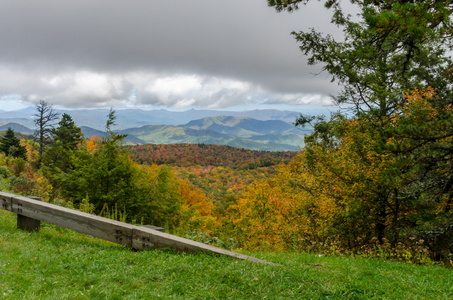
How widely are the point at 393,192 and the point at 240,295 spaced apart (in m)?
9.13

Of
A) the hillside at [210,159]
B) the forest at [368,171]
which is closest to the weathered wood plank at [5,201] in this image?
the forest at [368,171]

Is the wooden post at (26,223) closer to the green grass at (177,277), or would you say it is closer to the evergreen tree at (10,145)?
the green grass at (177,277)

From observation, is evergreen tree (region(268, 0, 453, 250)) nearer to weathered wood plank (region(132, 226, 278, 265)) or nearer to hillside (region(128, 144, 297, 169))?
weathered wood plank (region(132, 226, 278, 265))

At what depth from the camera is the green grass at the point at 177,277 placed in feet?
11.4

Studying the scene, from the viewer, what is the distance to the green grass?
3.48m

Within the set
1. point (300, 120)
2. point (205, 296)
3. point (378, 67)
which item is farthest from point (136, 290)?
point (300, 120)

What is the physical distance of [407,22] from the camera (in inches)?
157

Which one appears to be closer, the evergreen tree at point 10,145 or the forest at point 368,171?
the forest at point 368,171

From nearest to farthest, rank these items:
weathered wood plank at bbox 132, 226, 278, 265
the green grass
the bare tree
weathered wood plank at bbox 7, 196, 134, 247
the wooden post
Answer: the green grass < weathered wood plank at bbox 132, 226, 278, 265 < weathered wood plank at bbox 7, 196, 134, 247 < the wooden post < the bare tree

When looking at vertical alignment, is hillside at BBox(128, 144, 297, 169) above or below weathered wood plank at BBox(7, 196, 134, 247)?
below

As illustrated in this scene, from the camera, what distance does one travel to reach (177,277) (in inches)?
155

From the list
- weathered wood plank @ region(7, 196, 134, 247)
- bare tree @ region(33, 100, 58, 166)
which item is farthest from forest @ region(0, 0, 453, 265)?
bare tree @ region(33, 100, 58, 166)

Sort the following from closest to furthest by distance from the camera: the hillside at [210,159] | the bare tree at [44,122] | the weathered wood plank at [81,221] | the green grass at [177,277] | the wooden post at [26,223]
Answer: the green grass at [177,277] → the weathered wood plank at [81,221] → the wooden post at [26,223] → the bare tree at [44,122] → the hillside at [210,159]

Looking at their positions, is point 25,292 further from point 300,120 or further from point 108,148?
point 300,120
